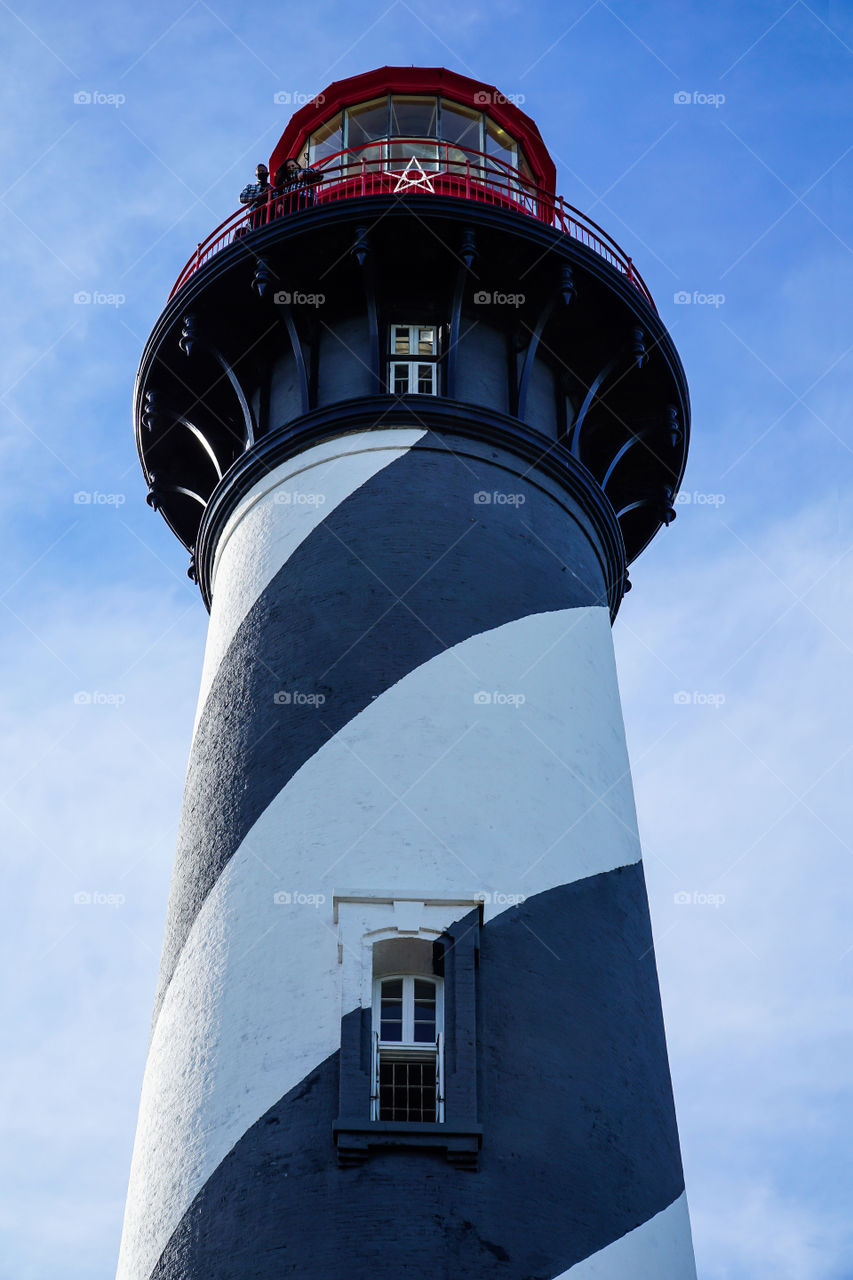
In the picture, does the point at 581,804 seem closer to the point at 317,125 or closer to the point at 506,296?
the point at 506,296

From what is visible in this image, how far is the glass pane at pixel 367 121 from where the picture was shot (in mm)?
18375

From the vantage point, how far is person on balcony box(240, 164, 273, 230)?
15.7m

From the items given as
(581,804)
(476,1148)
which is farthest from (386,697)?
(476,1148)

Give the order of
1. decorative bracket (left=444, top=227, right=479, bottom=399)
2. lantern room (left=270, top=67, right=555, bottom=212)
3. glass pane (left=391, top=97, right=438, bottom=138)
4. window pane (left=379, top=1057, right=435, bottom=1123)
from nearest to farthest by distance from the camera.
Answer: window pane (left=379, top=1057, right=435, bottom=1123)
decorative bracket (left=444, top=227, right=479, bottom=399)
lantern room (left=270, top=67, right=555, bottom=212)
glass pane (left=391, top=97, right=438, bottom=138)

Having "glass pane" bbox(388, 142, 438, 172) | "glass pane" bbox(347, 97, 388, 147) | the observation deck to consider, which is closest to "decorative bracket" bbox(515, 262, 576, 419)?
the observation deck

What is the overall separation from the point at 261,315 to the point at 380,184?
6.21 ft

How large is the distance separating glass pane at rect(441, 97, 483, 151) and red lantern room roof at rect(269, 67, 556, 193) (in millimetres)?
80

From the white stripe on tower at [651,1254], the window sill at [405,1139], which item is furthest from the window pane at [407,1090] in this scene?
the white stripe on tower at [651,1254]

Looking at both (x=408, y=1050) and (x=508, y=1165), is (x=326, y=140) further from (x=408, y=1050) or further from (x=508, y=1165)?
(x=508, y=1165)

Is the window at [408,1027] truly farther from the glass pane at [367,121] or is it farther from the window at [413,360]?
the glass pane at [367,121]

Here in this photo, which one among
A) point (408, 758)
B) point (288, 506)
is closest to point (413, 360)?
point (288, 506)

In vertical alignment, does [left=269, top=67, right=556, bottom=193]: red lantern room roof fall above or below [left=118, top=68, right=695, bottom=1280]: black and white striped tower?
above

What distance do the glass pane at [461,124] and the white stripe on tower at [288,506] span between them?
575 centimetres

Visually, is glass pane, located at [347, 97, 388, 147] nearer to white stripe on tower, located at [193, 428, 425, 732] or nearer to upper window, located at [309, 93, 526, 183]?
upper window, located at [309, 93, 526, 183]
